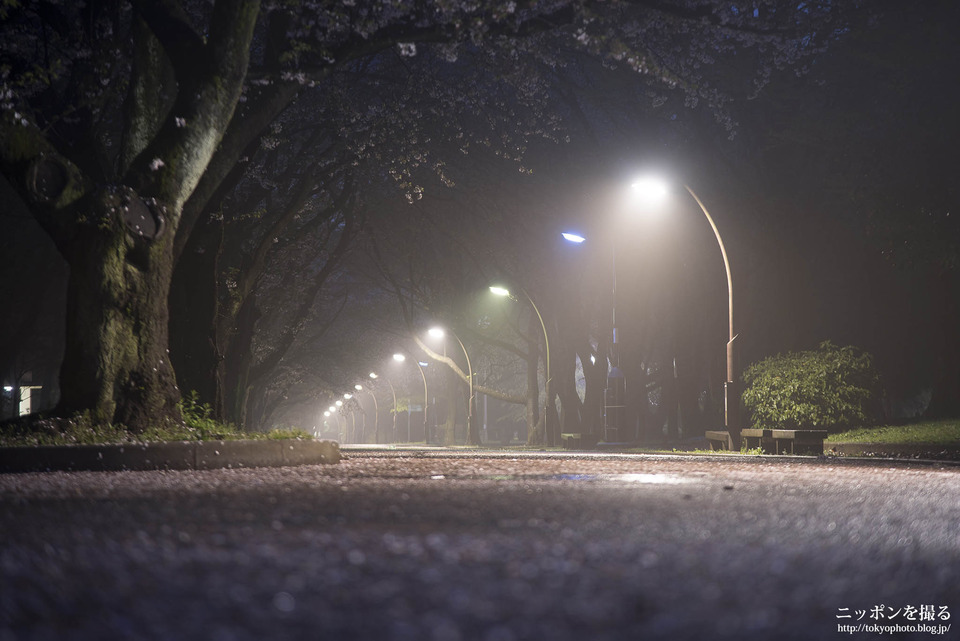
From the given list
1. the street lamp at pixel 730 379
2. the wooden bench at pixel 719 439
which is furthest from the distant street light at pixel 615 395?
the street lamp at pixel 730 379

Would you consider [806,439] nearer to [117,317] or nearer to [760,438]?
[760,438]

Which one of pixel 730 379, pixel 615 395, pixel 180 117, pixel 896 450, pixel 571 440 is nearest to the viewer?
pixel 180 117

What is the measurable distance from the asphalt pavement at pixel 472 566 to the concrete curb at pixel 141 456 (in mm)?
3121

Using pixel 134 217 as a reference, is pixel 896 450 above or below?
below

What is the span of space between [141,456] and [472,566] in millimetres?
8131

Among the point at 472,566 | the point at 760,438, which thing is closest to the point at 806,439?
the point at 760,438

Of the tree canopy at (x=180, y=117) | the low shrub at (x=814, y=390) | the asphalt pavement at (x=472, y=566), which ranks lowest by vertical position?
the asphalt pavement at (x=472, y=566)

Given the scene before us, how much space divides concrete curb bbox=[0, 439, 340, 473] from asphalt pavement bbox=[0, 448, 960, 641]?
312cm

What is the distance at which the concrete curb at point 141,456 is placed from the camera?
1113 centimetres

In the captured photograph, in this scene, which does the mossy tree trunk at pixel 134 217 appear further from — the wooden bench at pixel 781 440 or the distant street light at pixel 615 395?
the distant street light at pixel 615 395

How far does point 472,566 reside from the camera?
418cm

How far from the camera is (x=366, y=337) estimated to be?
55.9 metres

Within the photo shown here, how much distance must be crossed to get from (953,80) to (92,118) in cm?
1894

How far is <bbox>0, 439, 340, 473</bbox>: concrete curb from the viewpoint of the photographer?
36.5 ft
